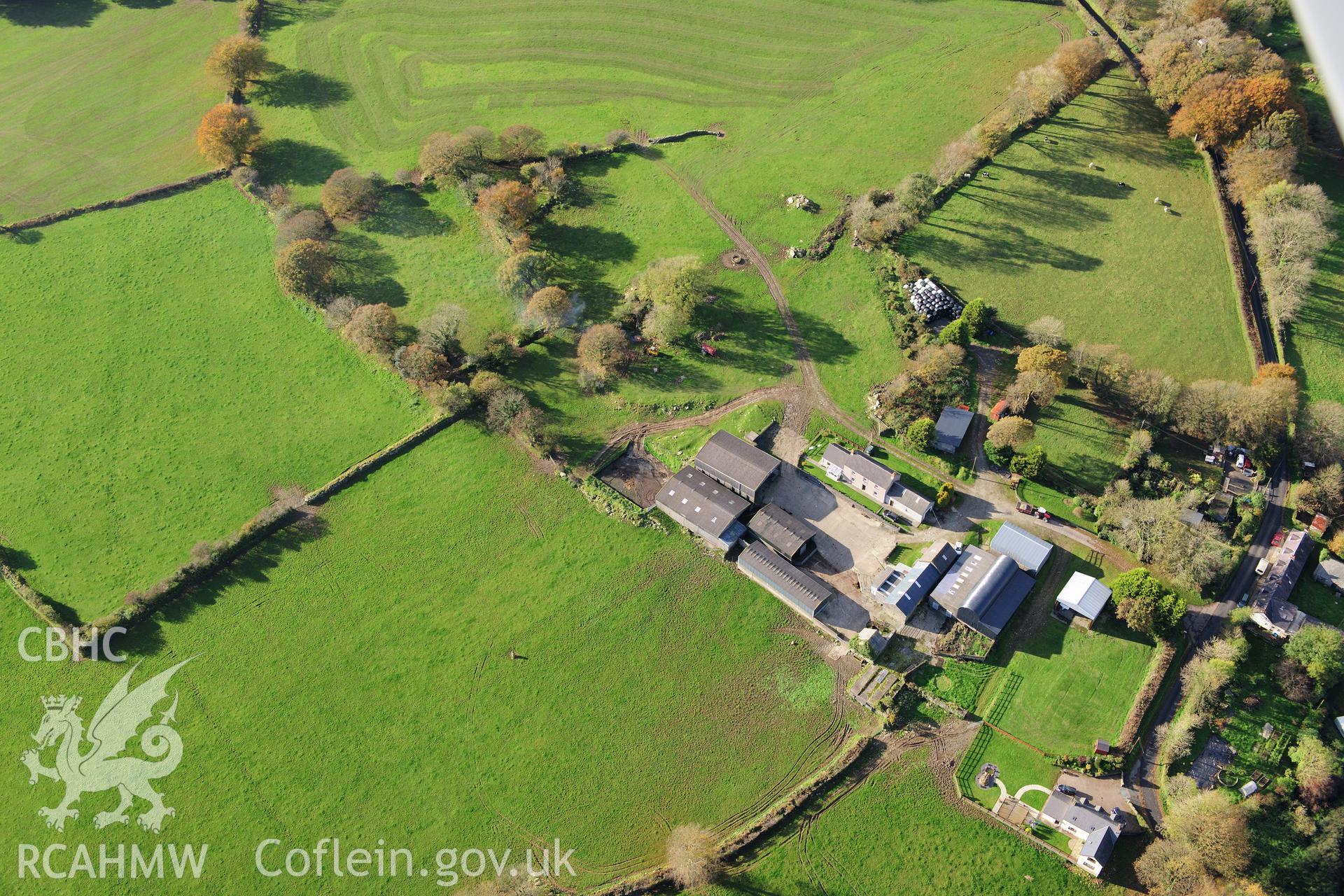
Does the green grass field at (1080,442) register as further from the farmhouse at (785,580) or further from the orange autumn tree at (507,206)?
the orange autumn tree at (507,206)

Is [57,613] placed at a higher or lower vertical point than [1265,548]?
lower

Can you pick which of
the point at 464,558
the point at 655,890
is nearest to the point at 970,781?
the point at 655,890

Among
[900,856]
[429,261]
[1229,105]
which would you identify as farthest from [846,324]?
[1229,105]

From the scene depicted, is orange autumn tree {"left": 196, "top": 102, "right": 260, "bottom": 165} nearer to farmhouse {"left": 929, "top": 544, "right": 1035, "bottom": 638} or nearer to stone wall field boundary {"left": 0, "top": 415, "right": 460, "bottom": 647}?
stone wall field boundary {"left": 0, "top": 415, "right": 460, "bottom": 647}

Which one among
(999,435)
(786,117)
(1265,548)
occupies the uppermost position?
(786,117)

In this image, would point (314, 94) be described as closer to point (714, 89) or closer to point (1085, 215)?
point (714, 89)

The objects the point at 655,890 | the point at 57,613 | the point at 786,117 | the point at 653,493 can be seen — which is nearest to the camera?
the point at 655,890

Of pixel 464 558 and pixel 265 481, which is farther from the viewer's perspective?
pixel 265 481

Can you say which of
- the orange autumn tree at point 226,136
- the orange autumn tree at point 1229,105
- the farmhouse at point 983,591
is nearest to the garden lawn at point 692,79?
the orange autumn tree at point 226,136
